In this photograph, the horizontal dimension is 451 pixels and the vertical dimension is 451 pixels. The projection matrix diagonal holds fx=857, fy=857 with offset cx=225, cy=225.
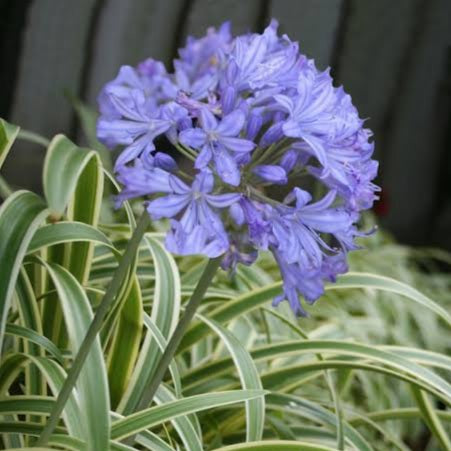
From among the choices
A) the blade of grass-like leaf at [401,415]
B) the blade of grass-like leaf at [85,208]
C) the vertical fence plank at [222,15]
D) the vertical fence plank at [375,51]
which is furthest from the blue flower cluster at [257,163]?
the vertical fence plank at [375,51]

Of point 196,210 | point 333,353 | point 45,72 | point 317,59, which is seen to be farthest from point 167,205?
point 317,59

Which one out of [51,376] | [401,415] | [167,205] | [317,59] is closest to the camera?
[167,205]

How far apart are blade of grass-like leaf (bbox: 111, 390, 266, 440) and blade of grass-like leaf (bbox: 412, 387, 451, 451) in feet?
1.14

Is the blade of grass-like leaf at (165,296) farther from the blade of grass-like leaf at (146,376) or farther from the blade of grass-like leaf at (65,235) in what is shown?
the blade of grass-like leaf at (65,235)

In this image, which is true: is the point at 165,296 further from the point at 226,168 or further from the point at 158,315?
the point at 226,168

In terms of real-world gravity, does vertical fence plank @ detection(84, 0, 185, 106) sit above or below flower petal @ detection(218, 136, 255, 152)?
above

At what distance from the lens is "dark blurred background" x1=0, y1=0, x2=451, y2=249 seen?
2551 mm

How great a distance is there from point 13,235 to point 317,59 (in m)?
2.14

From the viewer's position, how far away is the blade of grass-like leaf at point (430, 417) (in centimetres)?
122

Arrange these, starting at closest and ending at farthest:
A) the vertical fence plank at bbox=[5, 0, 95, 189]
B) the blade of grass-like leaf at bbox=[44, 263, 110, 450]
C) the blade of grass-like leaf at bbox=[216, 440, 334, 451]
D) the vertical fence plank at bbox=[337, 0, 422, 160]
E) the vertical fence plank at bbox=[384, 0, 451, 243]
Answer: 1. the blade of grass-like leaf at bbox=[44, 263, 110, 450]
2. the blade of grass-like leaf at bbox=[216, 440, 334, 451]
3. the vertical fence plank at bbox=[5, 0, 95, 189]
4. the vertical fence plank at bbox=[337, 0, 422, 160]
5. the vertical fence plank at bbox=[384, 0, 451, 243]

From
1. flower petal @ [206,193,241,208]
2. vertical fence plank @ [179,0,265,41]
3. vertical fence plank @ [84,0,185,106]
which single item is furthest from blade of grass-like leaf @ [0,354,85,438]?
vertical fence plank @ [179,0,265,41]

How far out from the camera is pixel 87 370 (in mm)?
971

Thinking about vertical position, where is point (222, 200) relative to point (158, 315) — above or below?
above

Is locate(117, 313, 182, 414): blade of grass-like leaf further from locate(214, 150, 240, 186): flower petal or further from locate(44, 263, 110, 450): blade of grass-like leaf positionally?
locate(214, 150, 240, 186): flower petal
